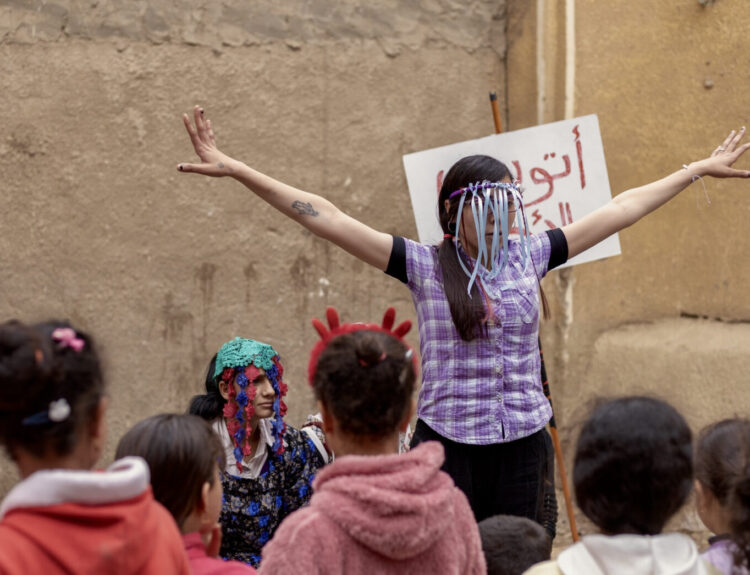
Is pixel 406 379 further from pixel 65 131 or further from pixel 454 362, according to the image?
pixel 65 131

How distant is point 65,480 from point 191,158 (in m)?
3.44

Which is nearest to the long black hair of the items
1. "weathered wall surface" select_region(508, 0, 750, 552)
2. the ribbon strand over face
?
the ribbon strand over face

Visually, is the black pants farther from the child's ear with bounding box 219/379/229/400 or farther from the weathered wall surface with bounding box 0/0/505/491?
the weathered wall surface with bounding box 0/0/505/491

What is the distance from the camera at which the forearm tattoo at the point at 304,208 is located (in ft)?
10.1

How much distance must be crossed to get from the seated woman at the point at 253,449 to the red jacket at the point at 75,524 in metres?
1.60

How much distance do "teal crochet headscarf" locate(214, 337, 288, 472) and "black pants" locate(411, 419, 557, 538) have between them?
66 cm

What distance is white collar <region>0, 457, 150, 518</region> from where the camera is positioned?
1.80 m

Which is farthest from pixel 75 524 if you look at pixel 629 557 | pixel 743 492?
pixel 743 492

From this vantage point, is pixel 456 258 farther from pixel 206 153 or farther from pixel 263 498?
pixel 263 498

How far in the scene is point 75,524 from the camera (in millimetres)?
1817

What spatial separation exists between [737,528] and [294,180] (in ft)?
11.1

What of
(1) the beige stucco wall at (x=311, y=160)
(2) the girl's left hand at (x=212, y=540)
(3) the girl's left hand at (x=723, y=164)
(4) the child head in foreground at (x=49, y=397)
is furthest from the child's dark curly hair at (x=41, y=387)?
(1) the beige stucco wall at (x=311, y=160)

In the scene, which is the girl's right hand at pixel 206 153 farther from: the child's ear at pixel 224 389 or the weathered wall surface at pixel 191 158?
the weathered wall surface at pixel 191 158

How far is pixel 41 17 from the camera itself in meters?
4.86
